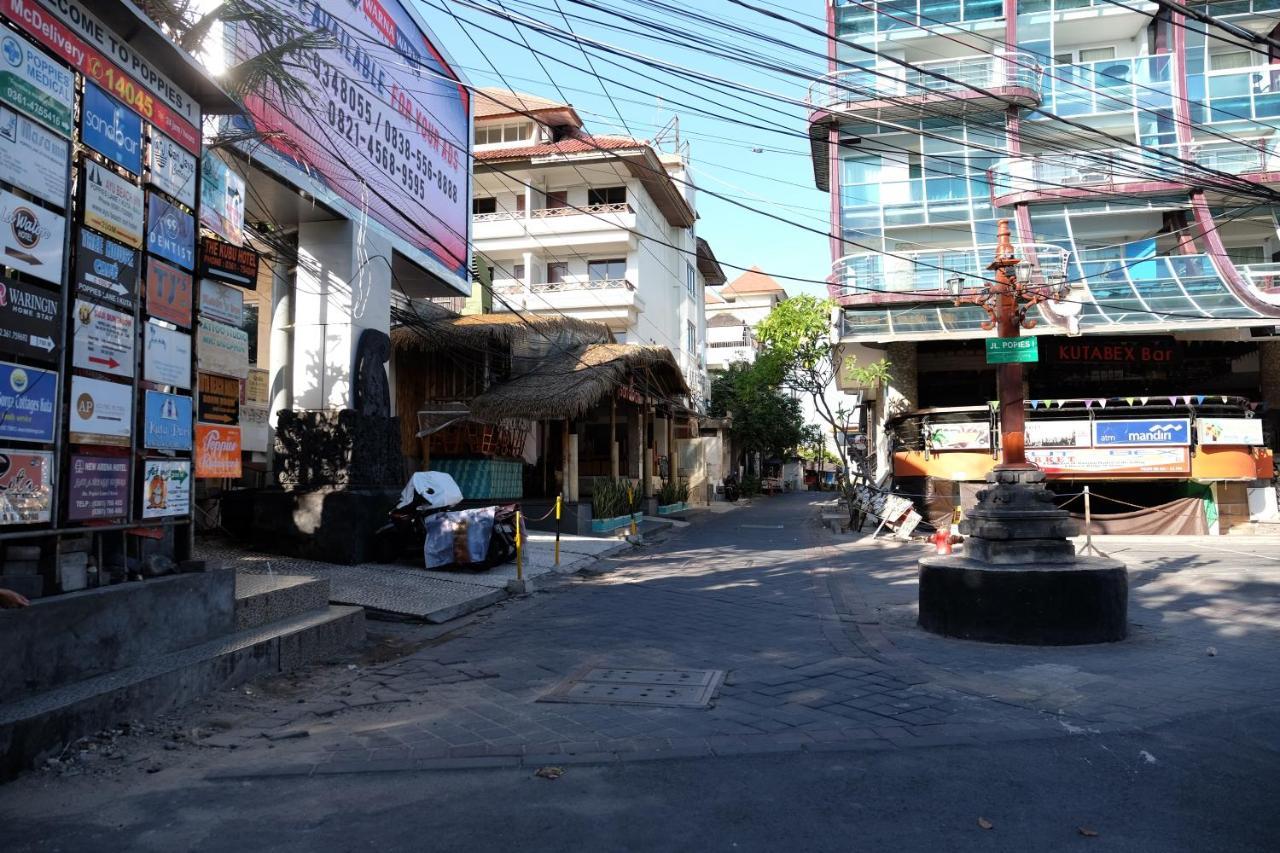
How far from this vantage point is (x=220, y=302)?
6.91 metres

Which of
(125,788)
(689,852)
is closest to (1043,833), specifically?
(689,852)

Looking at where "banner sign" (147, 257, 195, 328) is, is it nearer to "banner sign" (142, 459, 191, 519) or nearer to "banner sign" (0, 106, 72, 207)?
"banner sign" (0, 106, 72, 207)

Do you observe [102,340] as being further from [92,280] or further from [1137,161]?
[1137,161]

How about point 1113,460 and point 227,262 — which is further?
point 1113,460

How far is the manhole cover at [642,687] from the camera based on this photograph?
5.63 metres

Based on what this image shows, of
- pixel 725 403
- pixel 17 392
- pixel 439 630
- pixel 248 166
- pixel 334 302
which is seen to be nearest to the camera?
pixel 17 392

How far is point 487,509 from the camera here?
11664 millimetres

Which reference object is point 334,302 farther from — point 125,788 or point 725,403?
point 725,403

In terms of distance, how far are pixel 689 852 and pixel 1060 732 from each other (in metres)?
2.74

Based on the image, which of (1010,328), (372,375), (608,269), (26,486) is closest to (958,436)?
(1010,328)

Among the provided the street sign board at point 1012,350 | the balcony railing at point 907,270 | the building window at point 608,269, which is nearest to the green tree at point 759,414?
the building window at point 608,269

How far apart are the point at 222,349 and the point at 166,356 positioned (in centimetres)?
85

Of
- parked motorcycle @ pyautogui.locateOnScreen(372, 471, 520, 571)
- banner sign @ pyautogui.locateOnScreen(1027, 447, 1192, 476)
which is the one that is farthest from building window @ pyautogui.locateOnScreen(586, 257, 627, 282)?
parked motorcycle @ pyautogui.locateOnScreen(372, 471, 520, 571)

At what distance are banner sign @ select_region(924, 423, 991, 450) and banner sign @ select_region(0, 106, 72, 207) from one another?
1870 centimetres
